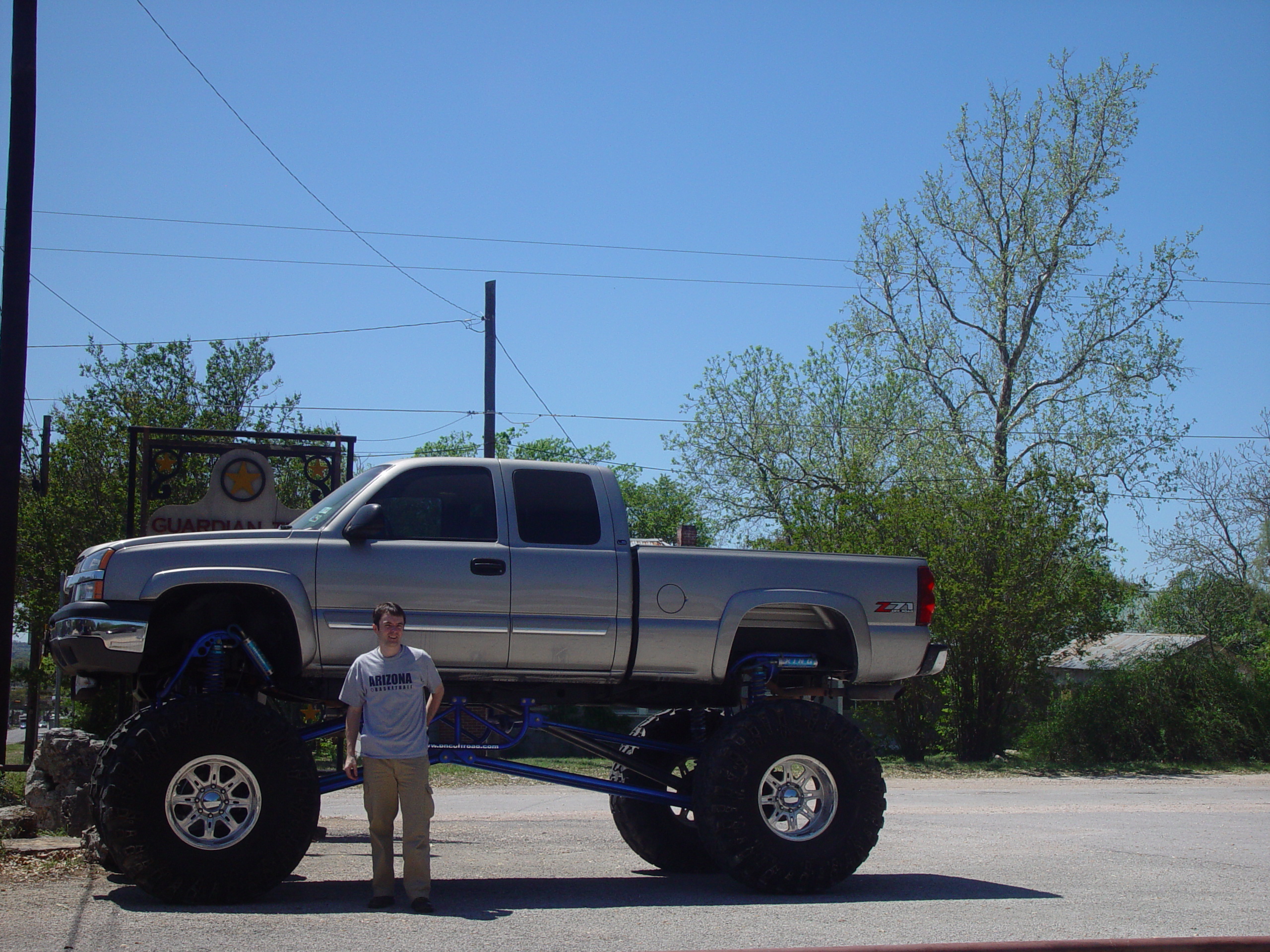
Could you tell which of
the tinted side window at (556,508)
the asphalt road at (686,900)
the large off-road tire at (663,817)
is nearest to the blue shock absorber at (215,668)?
the asphalt road at (686,900)

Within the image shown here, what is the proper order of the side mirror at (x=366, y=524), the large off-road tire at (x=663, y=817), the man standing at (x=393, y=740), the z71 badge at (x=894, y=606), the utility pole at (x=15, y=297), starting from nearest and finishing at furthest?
the man standing at (x=393, y=740), the side mirror at (x=366, y=524), the z71 badge at (x=894, y=606), the large off-road tire at (x=663, y=817), the utility pole at (x=15, y=297)

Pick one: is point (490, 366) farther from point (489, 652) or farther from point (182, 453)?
point (489, 652)

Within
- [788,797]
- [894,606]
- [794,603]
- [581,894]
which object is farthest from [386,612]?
[894,606]

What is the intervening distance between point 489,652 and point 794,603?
205 cm

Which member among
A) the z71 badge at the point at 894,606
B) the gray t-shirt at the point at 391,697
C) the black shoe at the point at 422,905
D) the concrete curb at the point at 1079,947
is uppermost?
the z71 badge at the point at 894,606

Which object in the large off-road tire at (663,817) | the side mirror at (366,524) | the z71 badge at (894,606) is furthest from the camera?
the large off-road tire at (663,817)

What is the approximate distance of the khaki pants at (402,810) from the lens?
23.3ft

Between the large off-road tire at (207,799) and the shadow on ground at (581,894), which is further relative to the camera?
the shadow on ground at (581,894)

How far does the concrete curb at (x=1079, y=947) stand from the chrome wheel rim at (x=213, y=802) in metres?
2.90

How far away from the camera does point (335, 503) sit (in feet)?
26.8

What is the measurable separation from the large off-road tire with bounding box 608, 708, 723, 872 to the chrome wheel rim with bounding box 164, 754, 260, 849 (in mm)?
2921

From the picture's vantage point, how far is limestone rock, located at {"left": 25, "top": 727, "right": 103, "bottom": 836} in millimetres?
9734

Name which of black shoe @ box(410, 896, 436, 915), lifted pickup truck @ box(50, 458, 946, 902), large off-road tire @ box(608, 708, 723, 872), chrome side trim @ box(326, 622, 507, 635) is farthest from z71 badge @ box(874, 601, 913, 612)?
black shoe @ box(410, 896, 436, 915)

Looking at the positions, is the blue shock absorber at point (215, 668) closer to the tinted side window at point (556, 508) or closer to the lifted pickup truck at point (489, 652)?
the lifted pickup truck at point (489, 652)
